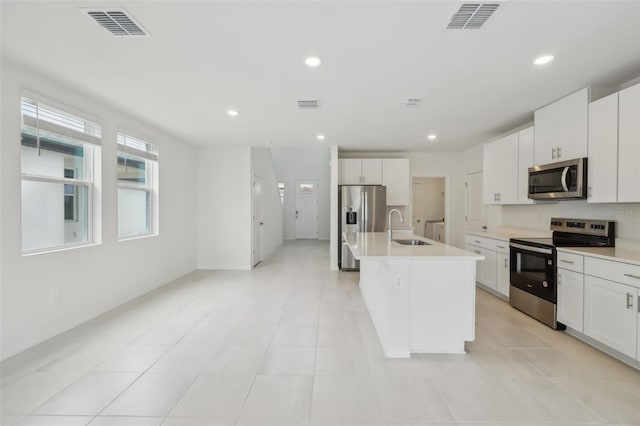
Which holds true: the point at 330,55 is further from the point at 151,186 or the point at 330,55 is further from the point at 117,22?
the point at 151,186

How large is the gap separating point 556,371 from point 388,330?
1287 millimetres

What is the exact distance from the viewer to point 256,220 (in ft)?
21.4

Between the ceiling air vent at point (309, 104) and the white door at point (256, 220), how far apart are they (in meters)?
2.94

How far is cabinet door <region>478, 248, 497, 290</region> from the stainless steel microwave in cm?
100

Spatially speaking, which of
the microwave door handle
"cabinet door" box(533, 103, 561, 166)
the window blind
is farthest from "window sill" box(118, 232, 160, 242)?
"cabinet door" box(533, 103, 561, 166)

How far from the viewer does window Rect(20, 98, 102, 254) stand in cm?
273

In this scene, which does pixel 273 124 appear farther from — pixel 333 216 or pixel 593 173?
pixel 593 173

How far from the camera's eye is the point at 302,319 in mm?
3391

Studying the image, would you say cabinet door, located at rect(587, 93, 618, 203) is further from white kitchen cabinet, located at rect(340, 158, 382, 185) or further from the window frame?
the window frame

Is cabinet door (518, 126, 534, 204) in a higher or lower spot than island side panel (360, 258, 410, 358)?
higher

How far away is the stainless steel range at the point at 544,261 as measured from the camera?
307 centimetres

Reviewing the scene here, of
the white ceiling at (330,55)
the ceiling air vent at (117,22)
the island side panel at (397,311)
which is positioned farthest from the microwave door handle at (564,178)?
the ceiling air vent at (117,22)

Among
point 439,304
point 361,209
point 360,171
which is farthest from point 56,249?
point 360,171

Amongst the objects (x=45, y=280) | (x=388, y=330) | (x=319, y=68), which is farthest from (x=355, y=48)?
(x=45, y=280)
